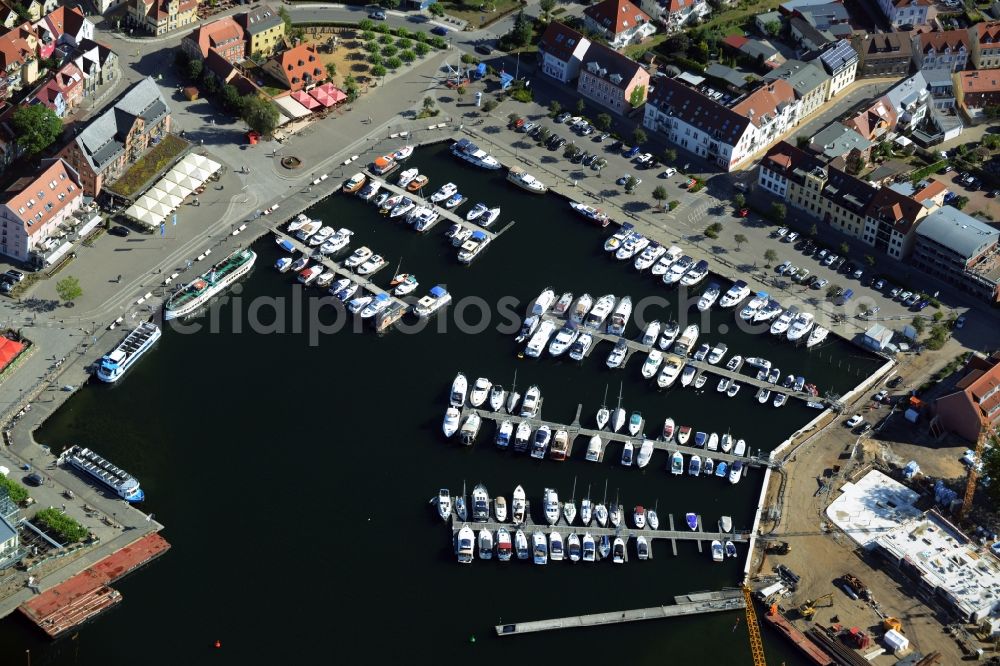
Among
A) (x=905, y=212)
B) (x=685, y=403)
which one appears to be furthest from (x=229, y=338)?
(x=905, y=212)

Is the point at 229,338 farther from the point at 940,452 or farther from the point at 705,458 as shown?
the point at 940,452


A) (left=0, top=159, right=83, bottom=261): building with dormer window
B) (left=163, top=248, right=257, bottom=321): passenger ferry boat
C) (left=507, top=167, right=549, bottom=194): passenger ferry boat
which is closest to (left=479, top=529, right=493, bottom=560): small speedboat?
(left=163, top=248, right=257, bottom=321): passenger ferry boat

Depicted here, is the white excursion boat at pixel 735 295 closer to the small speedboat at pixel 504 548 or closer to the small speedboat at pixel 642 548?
the small speedboat at pixel 642 548

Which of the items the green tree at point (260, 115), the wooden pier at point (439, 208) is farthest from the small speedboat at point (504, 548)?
the green tree at point (260, 115)

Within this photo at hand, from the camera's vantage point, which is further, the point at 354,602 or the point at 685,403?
the point at 685,403

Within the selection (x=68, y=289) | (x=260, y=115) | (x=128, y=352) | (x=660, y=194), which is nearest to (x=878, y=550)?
(x=660, y=194)

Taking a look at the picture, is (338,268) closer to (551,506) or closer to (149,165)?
(149,165)
